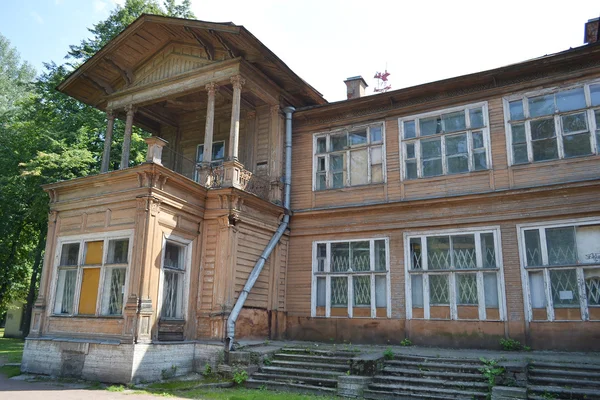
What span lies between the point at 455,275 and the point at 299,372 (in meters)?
4.48

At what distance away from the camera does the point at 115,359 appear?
9.77 metres

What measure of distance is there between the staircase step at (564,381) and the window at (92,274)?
8356 millimetres

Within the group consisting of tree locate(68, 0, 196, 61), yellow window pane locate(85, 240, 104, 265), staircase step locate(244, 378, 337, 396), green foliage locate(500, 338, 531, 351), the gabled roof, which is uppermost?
tree locate(68, 0, 196, 61)

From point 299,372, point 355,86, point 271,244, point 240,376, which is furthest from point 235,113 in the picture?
point 299,372

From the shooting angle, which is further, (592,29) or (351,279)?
(592,29)

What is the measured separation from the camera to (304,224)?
13.9m

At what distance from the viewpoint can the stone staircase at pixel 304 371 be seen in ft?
30.6

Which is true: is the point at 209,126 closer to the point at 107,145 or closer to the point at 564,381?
the point at 107,145

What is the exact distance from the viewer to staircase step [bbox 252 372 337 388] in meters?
9.29

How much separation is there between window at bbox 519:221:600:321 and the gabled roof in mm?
7675

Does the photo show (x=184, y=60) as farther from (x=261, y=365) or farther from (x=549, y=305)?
(x=549, y=305)

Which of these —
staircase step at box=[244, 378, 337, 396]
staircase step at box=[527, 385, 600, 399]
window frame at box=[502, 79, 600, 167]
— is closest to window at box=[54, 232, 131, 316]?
staircase step at box=[244, 378, 337, 396]

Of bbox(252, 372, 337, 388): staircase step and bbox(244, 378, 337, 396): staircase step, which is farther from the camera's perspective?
bbox(252, 372, 337, 388): staircase step

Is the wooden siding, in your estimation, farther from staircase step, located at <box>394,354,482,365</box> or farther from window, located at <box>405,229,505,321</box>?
staircase step, located at <box>394,354,482,365</box>
